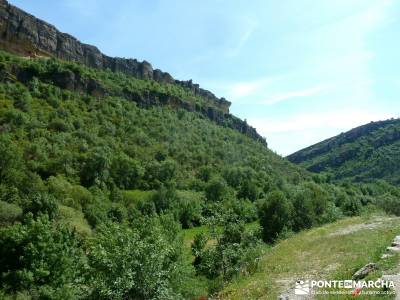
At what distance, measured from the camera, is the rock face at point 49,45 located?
338ft

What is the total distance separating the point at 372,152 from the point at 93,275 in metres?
153

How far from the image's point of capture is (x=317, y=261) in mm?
19828

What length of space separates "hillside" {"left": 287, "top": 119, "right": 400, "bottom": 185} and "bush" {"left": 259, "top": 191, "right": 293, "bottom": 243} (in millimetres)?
77846

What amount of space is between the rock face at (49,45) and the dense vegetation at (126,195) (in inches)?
330

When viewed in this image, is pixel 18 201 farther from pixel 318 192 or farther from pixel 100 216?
pixel 318 192

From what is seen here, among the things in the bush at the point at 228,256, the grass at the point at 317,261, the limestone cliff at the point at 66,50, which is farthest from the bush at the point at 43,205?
the limestone cliff at the point at 66,50

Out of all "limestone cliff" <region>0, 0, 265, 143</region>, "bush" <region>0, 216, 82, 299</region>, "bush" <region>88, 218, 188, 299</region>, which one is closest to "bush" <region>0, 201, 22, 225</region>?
"bush" <region>0, 216, 82, 299</region>

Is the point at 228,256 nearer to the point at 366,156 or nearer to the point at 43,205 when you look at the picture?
the point at 43,205

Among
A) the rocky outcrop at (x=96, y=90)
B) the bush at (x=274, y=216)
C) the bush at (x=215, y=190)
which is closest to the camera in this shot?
the bush at (x=274, y=216)

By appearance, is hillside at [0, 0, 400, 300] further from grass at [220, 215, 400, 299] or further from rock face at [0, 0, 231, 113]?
grass at [220, 215, 400, 299]

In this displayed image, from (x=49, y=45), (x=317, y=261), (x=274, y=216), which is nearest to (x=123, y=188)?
(x=274, y=216)

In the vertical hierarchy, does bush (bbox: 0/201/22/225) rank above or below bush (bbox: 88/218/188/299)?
above

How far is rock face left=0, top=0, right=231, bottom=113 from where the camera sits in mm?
103062

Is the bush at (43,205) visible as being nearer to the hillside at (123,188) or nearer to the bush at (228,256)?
the hillside at (123,188)
